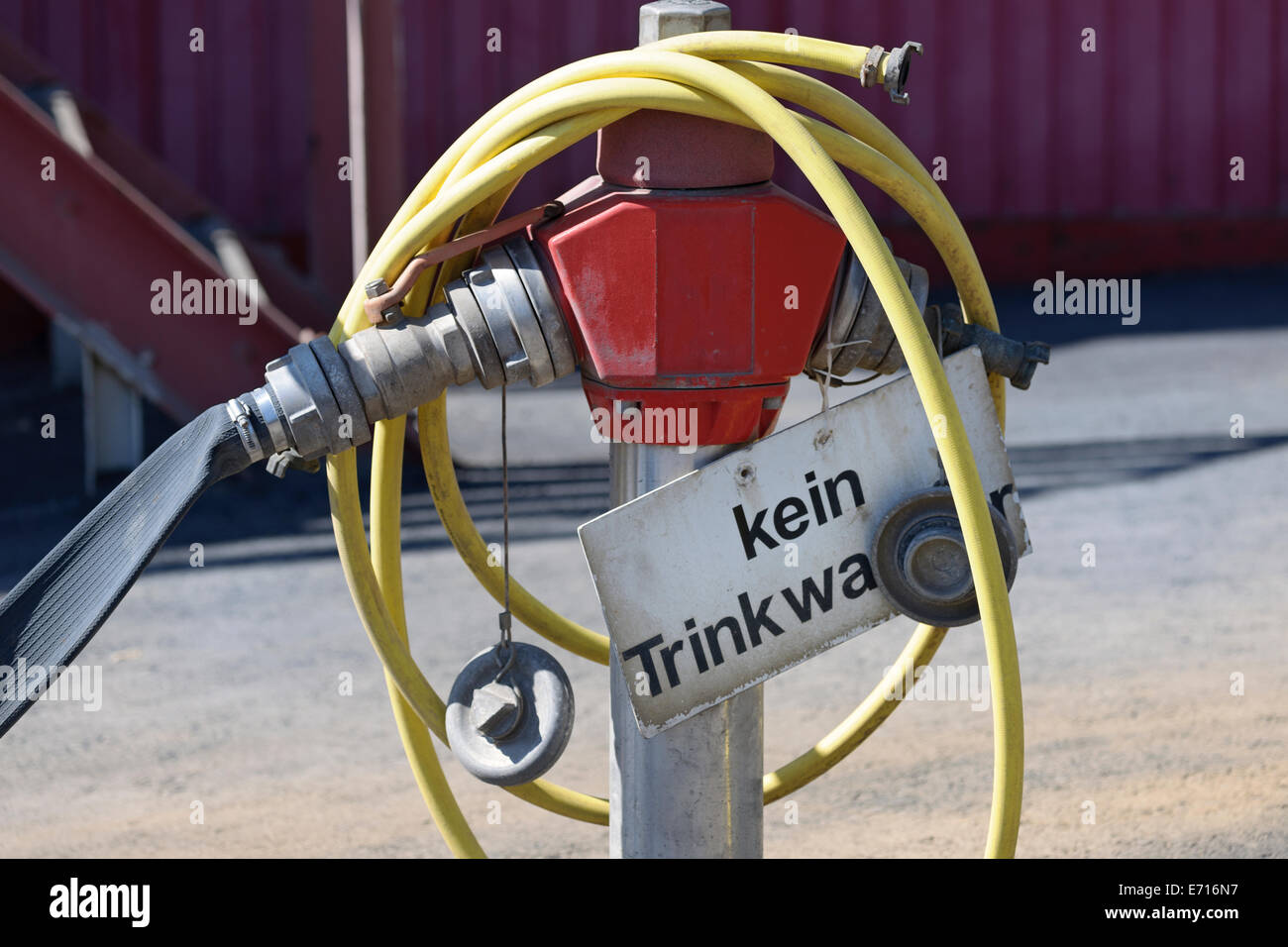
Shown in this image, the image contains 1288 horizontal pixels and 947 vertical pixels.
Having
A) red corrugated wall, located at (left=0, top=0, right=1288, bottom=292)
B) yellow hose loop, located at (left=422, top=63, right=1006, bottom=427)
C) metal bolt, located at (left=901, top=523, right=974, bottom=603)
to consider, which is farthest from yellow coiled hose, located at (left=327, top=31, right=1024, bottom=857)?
red corrugated wall, located at (left=0, top=0, right=1288, bottom=292)

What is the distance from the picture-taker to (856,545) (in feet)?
7.18

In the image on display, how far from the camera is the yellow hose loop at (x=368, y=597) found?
93.0 inches

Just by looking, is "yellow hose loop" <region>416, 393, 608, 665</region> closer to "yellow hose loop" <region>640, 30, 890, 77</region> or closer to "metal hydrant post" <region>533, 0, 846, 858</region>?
"metal hydrant post" <region>533, 0, 846, 858</region>

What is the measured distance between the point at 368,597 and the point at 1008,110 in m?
8.66

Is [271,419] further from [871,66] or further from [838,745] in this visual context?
[838,745]

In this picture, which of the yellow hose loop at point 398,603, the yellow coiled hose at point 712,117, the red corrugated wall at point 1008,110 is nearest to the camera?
the yellow coiled hose at point 712,117

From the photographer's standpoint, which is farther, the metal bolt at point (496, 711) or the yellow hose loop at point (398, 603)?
the yellow hose loop at point (398, 603)

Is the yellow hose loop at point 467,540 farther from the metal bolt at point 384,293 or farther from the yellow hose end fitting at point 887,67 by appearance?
the yellow hose end fitting at point 887,67

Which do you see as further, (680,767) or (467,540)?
(467,540)

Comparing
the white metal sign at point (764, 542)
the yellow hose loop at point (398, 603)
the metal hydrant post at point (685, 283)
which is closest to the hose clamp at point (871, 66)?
the metal hydrant post at point (685, 283)

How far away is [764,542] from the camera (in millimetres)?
2188

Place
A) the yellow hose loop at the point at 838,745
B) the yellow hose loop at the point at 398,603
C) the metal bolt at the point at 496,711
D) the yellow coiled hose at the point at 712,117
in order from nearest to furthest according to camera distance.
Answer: the yellow coiled hose at the point at 712,117
the metal bolt at the point at 496,711
the yellow hose loop at the point at 398,603
the yellow hose loop at the point at 838,745

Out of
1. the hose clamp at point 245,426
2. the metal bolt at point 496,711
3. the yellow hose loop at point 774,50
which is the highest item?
the yellow hose loop at point 774,50

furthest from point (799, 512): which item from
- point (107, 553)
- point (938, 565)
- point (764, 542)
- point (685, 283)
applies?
point (107, 553)
